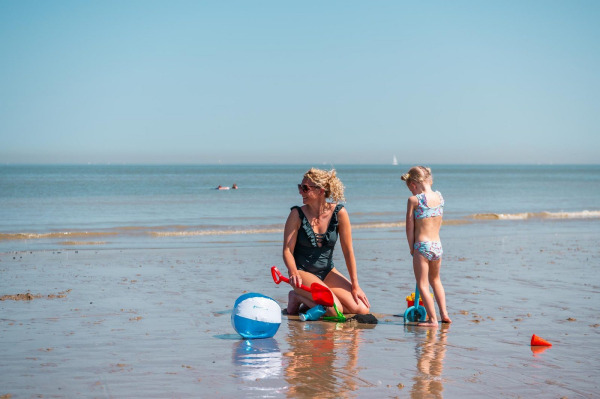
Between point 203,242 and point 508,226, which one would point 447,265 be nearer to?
point 203,242

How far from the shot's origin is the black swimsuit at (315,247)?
7965 millimetres

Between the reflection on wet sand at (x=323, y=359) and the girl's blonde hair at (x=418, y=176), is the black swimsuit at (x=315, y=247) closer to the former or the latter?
the reflection on wet sand at (x=323, y=359)

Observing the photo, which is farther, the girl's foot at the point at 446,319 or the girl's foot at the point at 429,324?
the girl's foot at the point at 446,319

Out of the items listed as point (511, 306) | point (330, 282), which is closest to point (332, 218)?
point (330, 282)

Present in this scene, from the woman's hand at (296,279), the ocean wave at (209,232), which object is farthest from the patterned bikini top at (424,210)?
the ocean wave at (209,232)

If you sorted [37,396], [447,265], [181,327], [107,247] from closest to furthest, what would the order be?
[37,396] < [181,327] < [447,265] < [107,247]

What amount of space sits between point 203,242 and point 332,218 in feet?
32.1

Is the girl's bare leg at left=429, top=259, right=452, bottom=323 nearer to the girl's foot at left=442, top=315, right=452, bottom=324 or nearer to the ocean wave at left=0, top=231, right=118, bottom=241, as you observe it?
the girl's foot at left=442, top=315, right=452, bottom=324

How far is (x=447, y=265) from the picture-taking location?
12461mm

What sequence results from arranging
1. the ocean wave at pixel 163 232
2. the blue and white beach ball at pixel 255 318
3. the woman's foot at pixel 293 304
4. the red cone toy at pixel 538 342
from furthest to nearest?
the ocean wave at pixel 163 232 < the woman's foot at pixel 293 304 < the blue and white beach ball at pixel 255 318 < the red cone toy at pixel 538 342

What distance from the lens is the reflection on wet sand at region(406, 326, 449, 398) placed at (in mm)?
5082

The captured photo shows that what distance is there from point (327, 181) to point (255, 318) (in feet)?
6.15

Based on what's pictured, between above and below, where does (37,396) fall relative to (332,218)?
below

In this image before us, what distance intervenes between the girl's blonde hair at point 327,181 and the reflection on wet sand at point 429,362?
5.54 feet
